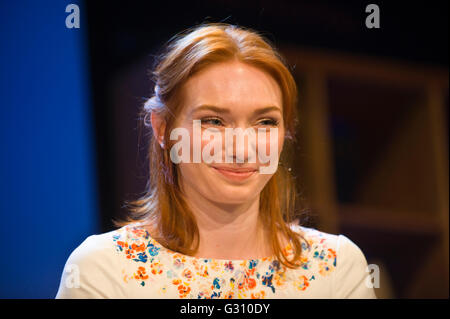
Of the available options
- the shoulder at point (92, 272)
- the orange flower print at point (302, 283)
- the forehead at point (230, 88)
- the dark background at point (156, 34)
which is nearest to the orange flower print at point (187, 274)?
the shoulder at point (92, 272)

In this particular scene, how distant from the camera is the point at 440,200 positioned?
2826 millimetres

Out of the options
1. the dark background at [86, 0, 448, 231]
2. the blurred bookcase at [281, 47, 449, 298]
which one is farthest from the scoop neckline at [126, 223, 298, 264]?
the blurred bookcase at [281, 47, 449, 298]

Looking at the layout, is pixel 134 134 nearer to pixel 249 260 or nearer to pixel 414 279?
pixel 249 260

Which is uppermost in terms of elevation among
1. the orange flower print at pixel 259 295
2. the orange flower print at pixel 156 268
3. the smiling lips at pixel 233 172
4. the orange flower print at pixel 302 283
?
the smiling lips at pixel 233 172

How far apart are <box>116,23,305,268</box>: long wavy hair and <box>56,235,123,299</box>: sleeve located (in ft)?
0.42

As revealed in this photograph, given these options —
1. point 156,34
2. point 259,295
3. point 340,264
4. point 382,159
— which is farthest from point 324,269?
point 382,159

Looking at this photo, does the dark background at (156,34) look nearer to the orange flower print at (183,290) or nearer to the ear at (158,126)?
the ear at (158,126)

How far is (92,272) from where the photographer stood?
1.25m

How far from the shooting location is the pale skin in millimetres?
1241

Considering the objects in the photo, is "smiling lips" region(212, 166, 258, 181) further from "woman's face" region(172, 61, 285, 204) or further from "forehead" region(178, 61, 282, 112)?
"forehead" region(178, 61, 282, 112)

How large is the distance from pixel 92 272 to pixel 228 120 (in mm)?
420

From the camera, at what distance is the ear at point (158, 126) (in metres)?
1.36

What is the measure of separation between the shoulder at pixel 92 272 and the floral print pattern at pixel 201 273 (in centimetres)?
2

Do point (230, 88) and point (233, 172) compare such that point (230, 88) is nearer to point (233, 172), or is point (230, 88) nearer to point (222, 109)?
point (222, 109)
